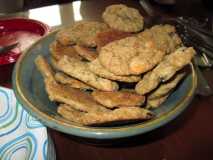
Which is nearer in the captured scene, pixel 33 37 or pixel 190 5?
pixel 33 37

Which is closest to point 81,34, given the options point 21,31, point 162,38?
point 162,38

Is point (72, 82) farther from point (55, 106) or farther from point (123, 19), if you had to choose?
point (123, 19)

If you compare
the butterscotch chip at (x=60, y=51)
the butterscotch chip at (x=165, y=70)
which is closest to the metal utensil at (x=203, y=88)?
the butterscotch chip at (x=165, y=70)

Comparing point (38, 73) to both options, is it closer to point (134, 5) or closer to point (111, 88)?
point (111, 88)

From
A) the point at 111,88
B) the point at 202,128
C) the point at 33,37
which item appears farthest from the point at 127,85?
the point at 33,37

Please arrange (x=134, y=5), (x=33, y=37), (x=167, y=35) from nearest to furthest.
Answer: (x=167, y=35)
(x=33, y=37)
(x=134, y=5)

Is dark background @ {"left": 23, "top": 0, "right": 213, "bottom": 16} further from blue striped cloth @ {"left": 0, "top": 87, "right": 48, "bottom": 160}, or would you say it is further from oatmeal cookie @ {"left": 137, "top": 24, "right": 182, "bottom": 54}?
blue striped cloth @ {"left": 0, "top": 87, "right": 48, "bottom": 160}
